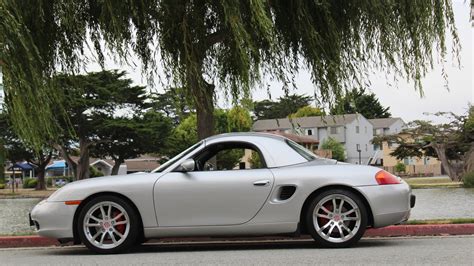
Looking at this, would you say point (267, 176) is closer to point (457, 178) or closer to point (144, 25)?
point (144, 25)

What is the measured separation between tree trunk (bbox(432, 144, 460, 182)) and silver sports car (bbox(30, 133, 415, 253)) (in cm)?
4333

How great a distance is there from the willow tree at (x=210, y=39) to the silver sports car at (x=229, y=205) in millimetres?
2081

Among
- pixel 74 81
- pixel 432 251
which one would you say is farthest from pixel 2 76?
pixel 432 251

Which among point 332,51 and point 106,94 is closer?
point 332,51

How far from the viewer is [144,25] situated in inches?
368

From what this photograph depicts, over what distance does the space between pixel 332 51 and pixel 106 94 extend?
45.3 m

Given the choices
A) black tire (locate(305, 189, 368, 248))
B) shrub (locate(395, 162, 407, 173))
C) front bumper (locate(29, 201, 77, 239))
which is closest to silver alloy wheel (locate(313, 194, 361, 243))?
black tire (locate(305, 189, 368, 248))

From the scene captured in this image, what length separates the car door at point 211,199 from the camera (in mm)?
7102

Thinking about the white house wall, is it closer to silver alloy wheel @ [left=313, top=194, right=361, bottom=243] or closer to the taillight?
the taillight

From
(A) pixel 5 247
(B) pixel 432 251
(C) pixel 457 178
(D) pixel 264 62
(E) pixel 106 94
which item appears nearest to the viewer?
(B) pixel 432 251

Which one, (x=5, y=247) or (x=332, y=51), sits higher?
(x=332, y=51)

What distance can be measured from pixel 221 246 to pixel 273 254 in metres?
1.19

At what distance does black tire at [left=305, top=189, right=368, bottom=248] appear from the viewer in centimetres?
703

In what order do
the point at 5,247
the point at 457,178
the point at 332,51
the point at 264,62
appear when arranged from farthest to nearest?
1. the point at 457,178
2. the point at 264,62
3. the point at 332,51
4. the point at 5,247
